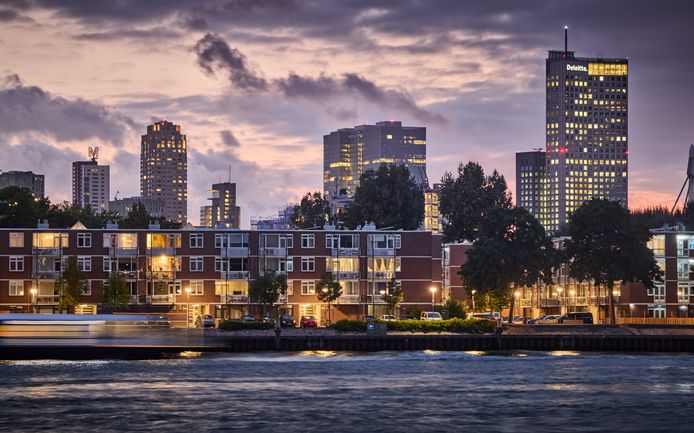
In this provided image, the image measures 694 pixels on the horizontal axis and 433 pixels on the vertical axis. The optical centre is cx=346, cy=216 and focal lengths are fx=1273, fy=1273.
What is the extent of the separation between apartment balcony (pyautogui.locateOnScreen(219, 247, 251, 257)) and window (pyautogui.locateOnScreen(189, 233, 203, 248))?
291 centimetres

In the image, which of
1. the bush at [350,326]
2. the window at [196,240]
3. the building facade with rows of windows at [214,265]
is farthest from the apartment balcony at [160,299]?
the bush at [350,326]

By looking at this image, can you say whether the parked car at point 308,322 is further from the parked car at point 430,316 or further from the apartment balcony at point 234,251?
the apartment balcony at point 234,251

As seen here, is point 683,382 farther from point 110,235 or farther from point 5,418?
point 110,235

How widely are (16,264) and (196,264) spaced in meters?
23.8

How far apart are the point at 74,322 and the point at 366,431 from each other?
5966cm

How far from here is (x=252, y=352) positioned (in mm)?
137125

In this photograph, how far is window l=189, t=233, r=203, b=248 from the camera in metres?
172

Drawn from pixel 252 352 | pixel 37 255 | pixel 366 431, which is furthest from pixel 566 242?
pixel 366 431

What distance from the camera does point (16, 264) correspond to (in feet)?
557

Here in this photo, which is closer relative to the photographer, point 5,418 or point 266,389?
point 5,418

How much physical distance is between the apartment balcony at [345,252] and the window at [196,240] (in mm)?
17878

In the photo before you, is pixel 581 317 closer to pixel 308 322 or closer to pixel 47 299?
pixel 308 322

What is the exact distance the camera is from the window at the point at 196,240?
566 ft

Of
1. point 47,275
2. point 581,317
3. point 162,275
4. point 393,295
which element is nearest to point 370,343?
point 393,295
